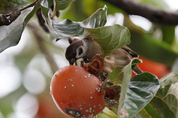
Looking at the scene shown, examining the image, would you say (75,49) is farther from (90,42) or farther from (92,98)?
(92,98)

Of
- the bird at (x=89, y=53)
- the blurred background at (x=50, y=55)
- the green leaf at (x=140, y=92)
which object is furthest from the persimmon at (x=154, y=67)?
the green leaf at (x=140, y=92)

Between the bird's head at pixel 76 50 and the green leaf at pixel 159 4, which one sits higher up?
the bird's head at pixel 76 50

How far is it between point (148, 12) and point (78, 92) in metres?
0.97

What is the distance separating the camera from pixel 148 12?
137 centimetres

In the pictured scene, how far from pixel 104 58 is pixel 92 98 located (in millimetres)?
126

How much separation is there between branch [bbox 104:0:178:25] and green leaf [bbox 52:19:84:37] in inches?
31.6

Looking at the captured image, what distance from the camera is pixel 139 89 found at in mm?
516

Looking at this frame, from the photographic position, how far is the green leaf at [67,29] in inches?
22.1

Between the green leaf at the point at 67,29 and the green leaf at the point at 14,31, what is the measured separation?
2.7 inches

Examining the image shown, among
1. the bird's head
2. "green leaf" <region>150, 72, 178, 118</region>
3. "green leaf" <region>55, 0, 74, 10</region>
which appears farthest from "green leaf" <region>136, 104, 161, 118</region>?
"green leaf" <region>55, 0, 74, 10</region>

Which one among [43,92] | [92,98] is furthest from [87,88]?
[43,92]

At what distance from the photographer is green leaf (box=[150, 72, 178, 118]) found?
566 mm

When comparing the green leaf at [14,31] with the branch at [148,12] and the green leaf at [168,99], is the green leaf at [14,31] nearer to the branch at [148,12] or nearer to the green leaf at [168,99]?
the green leaf at [168,99]

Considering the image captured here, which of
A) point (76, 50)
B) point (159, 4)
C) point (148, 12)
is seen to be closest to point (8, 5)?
point (76, 50)
